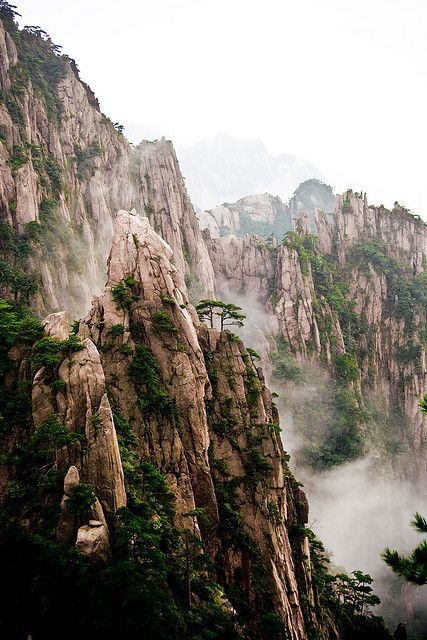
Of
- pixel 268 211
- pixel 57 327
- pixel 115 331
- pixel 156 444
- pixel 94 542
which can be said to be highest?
pixel 268 211

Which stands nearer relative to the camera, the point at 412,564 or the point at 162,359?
the point at 412,564

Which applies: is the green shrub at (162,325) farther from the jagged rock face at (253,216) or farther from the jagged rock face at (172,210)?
the jagged rock face at (253,216)

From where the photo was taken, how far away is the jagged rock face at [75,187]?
4706 centimetres

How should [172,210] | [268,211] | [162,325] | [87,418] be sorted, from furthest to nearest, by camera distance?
[268,211], [172,210], [162,325], [87,418]

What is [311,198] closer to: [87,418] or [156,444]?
[156,444]

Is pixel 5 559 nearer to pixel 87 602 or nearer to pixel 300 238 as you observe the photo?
Answer: pixel 87 602

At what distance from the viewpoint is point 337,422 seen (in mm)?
68125

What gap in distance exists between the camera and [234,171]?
161625 millimetres

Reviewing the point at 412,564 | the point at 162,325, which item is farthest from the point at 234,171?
the point at 412,564

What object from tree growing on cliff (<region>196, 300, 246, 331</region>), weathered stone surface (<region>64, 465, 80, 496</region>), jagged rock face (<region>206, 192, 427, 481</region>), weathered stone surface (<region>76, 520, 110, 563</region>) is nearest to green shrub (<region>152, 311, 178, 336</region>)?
tree growing on cliff (<region>196, 300, 246, 331</region>)

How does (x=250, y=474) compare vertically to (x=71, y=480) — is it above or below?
above

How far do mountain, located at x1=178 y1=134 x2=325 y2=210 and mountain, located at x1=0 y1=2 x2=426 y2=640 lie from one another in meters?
86.7

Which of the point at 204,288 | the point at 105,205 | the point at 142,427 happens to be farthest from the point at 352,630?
the point at 105,205

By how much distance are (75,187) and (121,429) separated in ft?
134
